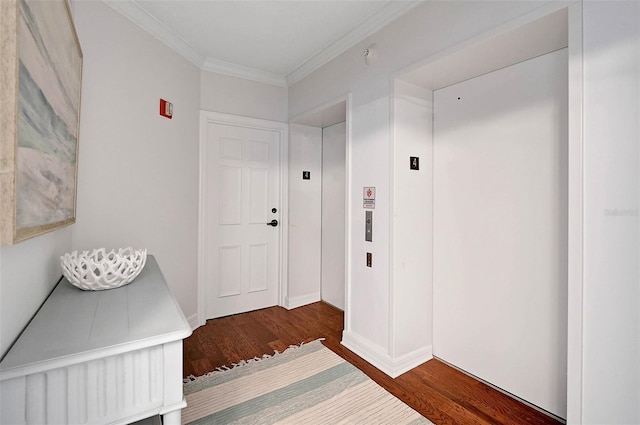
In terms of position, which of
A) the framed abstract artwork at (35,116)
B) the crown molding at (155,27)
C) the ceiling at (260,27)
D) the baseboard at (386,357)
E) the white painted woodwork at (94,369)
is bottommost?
the baseboard at (386,357)

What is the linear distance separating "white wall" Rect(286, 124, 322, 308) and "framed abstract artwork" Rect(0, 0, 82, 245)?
210 cm

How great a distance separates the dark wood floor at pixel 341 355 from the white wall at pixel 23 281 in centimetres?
122

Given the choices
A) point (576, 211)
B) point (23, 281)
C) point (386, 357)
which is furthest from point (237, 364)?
point (576, 211)

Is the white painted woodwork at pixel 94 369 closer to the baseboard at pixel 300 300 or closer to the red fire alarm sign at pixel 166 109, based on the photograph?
the red fire alarm sign at pixel 166 109

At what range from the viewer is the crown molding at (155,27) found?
2.01 meters

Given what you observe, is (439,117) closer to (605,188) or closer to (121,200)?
(605,188)

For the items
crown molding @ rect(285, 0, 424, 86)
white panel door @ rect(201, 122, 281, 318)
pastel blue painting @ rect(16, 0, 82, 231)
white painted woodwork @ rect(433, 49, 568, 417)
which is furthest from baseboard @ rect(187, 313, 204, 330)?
crown molding @ rect(285, 0, 424, 86)

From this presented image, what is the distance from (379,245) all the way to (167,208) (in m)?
1.69

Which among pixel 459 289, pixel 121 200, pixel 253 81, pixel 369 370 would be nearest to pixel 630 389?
pixel 459 289

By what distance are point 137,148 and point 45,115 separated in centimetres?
132

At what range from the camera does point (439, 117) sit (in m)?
2.21

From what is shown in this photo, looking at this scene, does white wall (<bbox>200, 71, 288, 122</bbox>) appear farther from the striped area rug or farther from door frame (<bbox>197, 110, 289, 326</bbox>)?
the striped area rug

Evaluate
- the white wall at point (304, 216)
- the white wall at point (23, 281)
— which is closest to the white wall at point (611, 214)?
the white wall at point (23, 281)

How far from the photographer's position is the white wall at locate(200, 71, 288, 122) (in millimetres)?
2859
